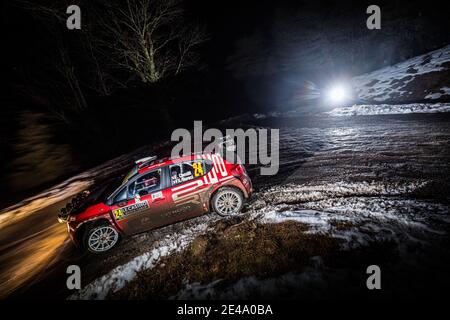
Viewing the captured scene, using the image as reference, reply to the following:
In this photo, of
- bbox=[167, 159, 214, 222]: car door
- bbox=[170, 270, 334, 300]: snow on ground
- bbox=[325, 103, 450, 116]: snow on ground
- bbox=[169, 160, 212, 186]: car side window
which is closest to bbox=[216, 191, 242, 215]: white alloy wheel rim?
bbox=[167, 159, 214, 222]: car door

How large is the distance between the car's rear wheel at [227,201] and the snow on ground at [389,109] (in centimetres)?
1056

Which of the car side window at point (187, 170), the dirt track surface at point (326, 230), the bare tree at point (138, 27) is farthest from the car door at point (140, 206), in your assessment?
the bare tree at point (138, 27)

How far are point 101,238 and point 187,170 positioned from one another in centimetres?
268

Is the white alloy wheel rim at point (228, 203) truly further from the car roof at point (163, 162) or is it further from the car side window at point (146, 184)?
the car side window at point (146, 184)

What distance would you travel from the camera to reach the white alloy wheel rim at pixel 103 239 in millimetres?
5332

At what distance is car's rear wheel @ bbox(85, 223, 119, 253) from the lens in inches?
208

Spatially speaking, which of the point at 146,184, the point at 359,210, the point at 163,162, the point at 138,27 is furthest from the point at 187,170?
the point at 138,27

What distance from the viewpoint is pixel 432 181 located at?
205 inches

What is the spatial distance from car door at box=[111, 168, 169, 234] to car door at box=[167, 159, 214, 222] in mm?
198

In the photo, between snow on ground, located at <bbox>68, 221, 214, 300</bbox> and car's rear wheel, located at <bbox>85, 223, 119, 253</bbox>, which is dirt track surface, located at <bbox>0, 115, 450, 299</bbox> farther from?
car's rear wheel, located at <bbox>85, 223, 119, 253</bbox>

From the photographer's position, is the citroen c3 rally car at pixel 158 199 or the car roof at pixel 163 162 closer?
the citroen c3 rally car at pixel 158 199

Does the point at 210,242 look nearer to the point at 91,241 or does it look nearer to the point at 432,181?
the point at 91,241

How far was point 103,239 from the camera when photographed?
5.41 meters
